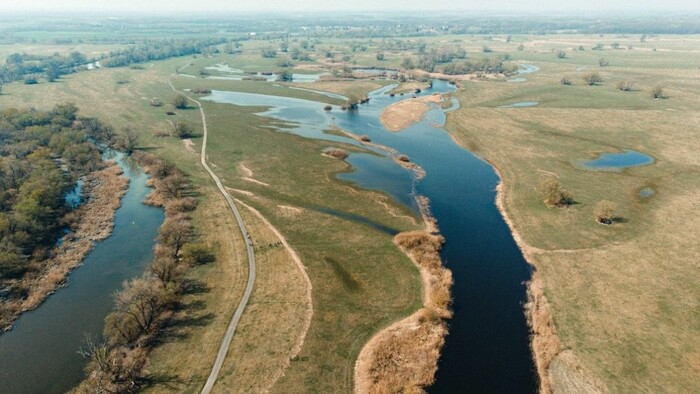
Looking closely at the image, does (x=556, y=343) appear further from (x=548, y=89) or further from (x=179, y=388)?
(x=548, y=89)

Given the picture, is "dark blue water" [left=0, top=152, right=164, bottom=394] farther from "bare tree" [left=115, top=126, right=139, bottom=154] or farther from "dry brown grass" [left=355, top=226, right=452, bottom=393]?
"bare tree" [left=115, top=126, right=139, bottom=154]

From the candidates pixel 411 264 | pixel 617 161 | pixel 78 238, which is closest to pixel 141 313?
pixel 78 238

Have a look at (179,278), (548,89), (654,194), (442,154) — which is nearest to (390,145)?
(442,154)

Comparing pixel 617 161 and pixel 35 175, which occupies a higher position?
pixel 35 175

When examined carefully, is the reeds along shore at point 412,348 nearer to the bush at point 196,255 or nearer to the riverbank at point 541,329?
the riverbank at point 541,329

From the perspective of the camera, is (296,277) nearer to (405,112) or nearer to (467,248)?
(467,248)

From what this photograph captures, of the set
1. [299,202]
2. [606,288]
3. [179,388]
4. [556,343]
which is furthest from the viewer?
[299,202]
